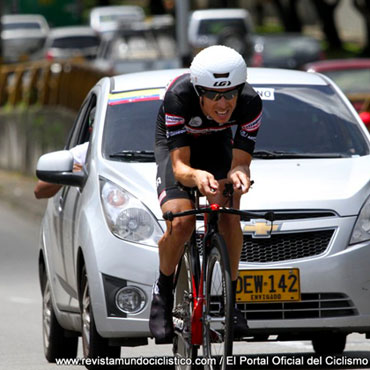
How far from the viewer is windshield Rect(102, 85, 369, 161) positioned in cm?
842

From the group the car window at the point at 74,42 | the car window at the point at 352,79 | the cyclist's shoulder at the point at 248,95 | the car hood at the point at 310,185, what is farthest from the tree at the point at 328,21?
the cyclist's shoulder at the point at 248,95

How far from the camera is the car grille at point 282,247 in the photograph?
746 centimetres

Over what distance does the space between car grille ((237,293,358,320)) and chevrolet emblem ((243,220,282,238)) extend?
35 cm

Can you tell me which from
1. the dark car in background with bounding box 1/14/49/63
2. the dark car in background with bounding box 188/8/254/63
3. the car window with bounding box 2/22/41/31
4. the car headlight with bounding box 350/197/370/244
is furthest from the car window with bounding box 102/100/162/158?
the car window with bounding box 2/22/41/31

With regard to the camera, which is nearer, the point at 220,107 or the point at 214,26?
the point at 220,107

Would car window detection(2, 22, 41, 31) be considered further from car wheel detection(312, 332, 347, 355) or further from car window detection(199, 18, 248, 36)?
car wheel detection(312, 332, 347, 355)

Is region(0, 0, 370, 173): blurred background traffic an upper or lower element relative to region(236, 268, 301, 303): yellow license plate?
lower

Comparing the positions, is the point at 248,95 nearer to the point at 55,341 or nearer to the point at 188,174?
the point at 188,174

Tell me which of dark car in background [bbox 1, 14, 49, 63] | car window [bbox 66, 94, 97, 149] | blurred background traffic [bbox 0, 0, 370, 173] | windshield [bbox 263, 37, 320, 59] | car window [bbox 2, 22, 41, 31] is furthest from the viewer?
car window [bbox 2, 22, 41, 31]

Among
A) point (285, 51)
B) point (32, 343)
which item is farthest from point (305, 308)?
point (285, 51)

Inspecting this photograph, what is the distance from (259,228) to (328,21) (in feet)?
164

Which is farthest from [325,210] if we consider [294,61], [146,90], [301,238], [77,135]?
[294,61]

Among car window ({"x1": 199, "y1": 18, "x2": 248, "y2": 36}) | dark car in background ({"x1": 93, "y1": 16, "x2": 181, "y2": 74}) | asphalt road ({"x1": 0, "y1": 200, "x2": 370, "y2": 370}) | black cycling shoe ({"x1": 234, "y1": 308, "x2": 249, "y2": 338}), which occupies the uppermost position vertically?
black cycling shoe ({"x1": 234, "y1": 308, "x2": 249, "y2": 338})

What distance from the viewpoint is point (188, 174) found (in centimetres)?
646
